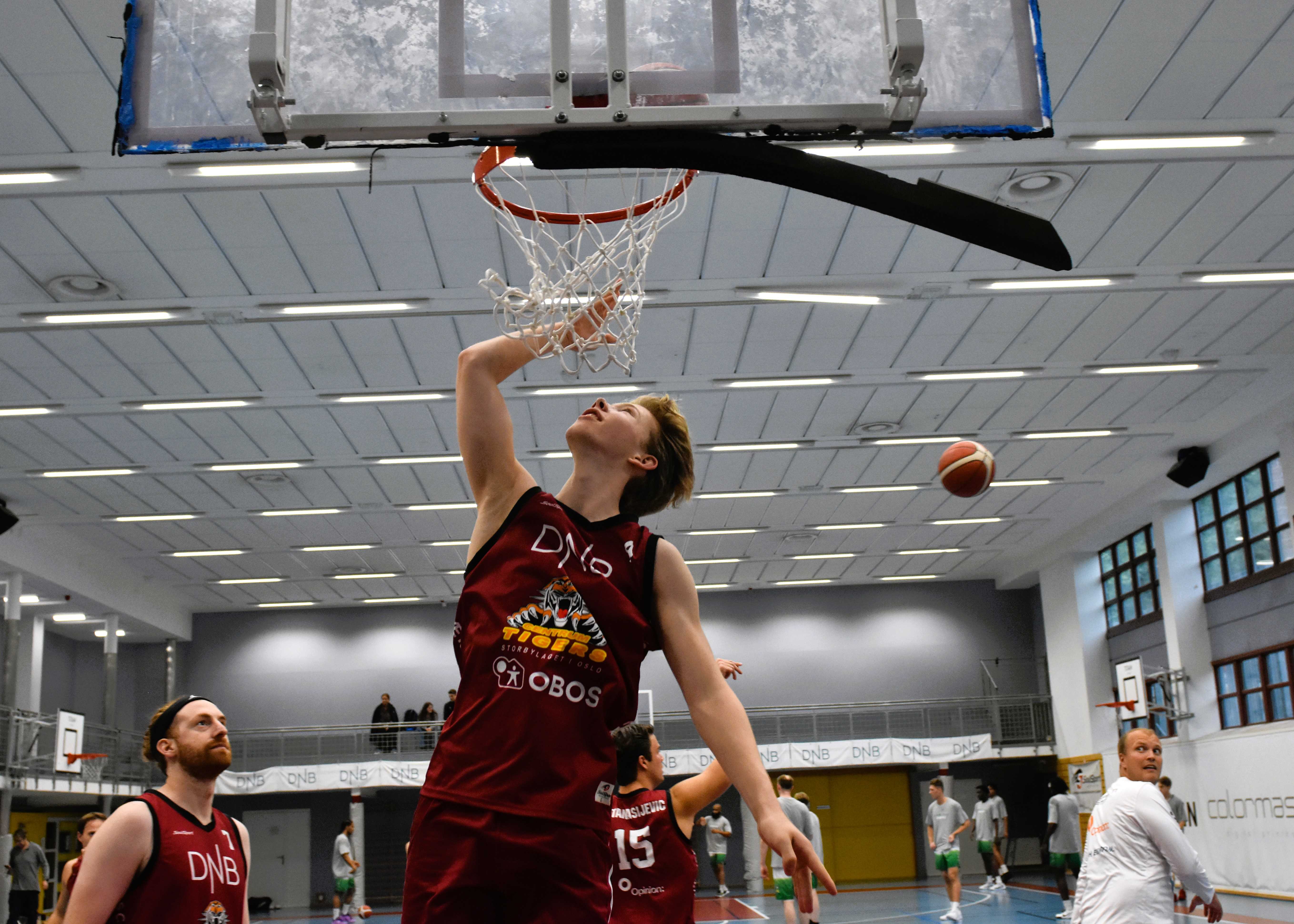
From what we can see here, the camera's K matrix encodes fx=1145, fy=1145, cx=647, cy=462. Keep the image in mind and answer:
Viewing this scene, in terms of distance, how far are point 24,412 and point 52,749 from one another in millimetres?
10690

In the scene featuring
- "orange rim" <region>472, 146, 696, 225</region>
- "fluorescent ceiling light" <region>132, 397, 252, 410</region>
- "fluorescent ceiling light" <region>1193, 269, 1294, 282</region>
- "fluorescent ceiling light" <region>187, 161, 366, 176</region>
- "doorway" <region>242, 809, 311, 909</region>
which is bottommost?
"doorway" <region>242, 809, 311, 909</region>

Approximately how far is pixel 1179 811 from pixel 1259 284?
8.40 metres

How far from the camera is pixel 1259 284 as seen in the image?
13711 millimetres

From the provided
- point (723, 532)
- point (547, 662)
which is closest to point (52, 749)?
point (723, 532)

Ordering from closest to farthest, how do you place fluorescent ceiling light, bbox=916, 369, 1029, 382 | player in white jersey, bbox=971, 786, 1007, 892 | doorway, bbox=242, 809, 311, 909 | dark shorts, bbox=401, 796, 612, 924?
dark shorts, bbox=401, 796, 612, 924
fluorescent ceiling light, bbox=916, 369, 1029, 382
player in white jersey, bbox=971, 786, 1007, 892
doorway, bbox=242, 809, 311, 909

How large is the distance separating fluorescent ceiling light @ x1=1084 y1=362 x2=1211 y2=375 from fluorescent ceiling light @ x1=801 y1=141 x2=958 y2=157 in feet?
23.7

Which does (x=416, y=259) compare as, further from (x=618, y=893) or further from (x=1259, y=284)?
(x=1259, y=284)

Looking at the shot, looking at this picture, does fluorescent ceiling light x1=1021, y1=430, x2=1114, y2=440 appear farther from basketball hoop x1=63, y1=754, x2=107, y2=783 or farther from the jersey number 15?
basketball hoop x1=63, y1=754, x2=107, y2=783

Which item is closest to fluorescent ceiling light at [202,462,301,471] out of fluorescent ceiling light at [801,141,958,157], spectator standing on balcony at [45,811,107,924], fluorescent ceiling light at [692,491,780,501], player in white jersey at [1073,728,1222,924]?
fluorescent ceiling light at [692,491,780,501]

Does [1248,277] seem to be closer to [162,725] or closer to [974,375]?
[974,375]

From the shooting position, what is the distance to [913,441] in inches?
741

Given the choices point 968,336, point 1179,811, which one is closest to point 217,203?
Result: point 968,336

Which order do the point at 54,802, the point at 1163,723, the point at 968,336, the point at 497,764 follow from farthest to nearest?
the point at 54,802 < the point at 1163,723 < the point at 968,336 < the point at 497,764

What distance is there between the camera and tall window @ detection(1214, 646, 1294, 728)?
62.5 ft
